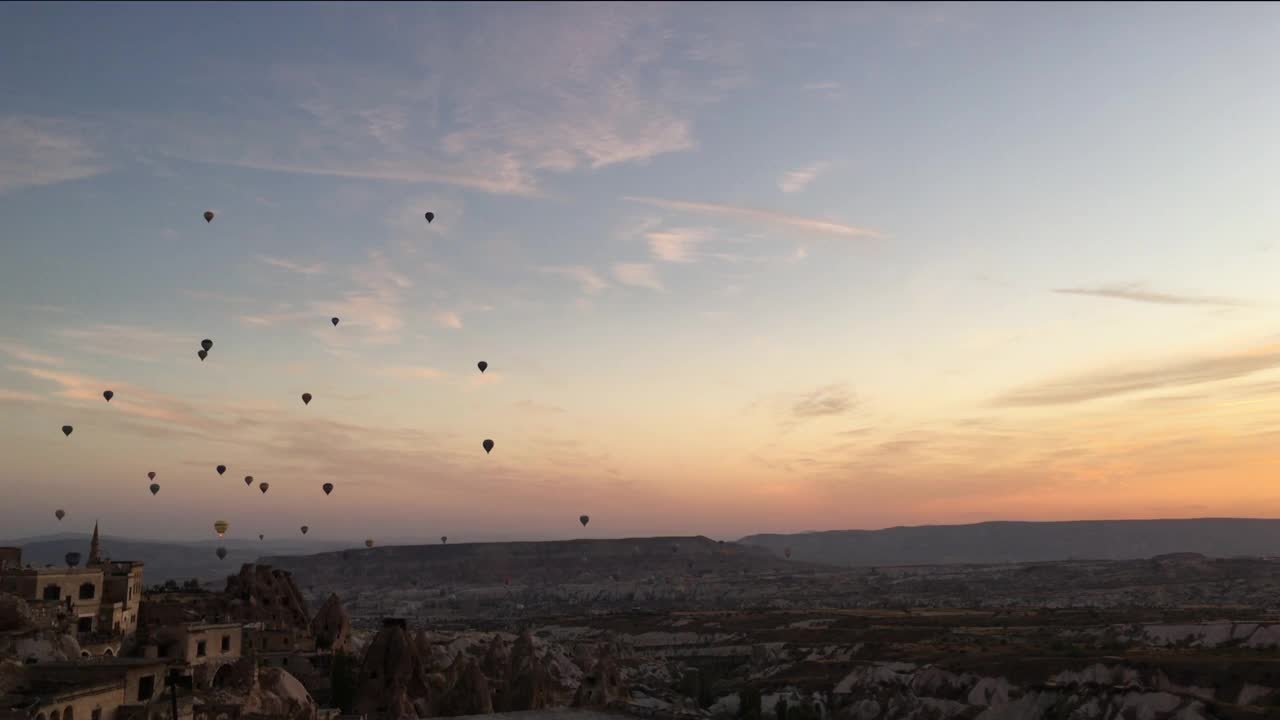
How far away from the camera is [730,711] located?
107 meters

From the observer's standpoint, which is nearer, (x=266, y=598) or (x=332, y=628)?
(x=332, y=628)

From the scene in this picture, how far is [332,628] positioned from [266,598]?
8.93m

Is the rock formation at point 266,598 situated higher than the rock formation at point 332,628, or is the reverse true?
the rock formation at point 266,598

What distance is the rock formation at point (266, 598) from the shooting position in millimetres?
97125

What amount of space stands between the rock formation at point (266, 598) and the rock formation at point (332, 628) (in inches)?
146

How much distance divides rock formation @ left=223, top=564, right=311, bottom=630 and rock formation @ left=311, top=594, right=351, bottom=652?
3.70 metres

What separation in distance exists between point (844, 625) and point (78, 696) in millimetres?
124030

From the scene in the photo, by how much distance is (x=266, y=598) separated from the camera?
101375 mm

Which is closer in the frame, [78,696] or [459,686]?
[78,696]

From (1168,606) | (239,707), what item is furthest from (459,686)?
(1168,606)

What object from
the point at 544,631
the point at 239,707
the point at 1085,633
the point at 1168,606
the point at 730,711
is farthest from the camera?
the point at 544,631

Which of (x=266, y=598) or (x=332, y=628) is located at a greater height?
(x=266, y=598)

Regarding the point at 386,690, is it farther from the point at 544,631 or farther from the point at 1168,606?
the point at 1168,606

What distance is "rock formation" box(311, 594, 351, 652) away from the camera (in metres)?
96.1
